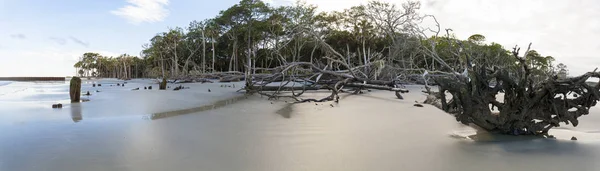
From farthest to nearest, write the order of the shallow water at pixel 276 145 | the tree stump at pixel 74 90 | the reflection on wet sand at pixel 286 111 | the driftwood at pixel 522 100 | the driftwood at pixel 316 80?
the driftwood at pixel 316 80, the tree stump at pixel 74 90, the reflection on wet sand at pixel 286 111, the driftwood at pixel 522 100, the shallow water at pixel 276 145

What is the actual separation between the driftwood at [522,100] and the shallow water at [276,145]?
0.77 feet

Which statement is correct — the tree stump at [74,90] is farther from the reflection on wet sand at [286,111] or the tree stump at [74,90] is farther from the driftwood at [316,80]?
the reflection on wet sand at [286,111]

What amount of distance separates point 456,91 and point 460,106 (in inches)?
7.4

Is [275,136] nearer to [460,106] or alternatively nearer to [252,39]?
[460,106]

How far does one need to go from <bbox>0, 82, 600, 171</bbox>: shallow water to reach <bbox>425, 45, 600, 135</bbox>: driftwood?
236 mm

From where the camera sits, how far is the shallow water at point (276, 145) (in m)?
2.81

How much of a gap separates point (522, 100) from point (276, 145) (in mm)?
2812

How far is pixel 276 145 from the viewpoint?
11.7ft

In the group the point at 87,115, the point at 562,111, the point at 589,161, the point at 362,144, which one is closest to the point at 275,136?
the point at 362,144

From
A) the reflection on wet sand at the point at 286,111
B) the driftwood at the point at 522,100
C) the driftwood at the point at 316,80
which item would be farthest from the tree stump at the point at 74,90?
the driftwood at the point at 522,100

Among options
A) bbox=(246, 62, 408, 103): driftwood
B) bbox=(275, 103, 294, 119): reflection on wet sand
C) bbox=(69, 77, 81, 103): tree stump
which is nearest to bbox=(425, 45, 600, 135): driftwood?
bbox=(275, 103, 294, 119): reflection on wet sand

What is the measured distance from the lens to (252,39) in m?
35.0

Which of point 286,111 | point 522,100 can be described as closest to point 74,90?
point 286,111

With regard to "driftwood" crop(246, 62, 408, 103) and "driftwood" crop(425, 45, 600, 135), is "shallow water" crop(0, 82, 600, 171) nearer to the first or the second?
"driftwood" crop(425, 45, 600, 135)
